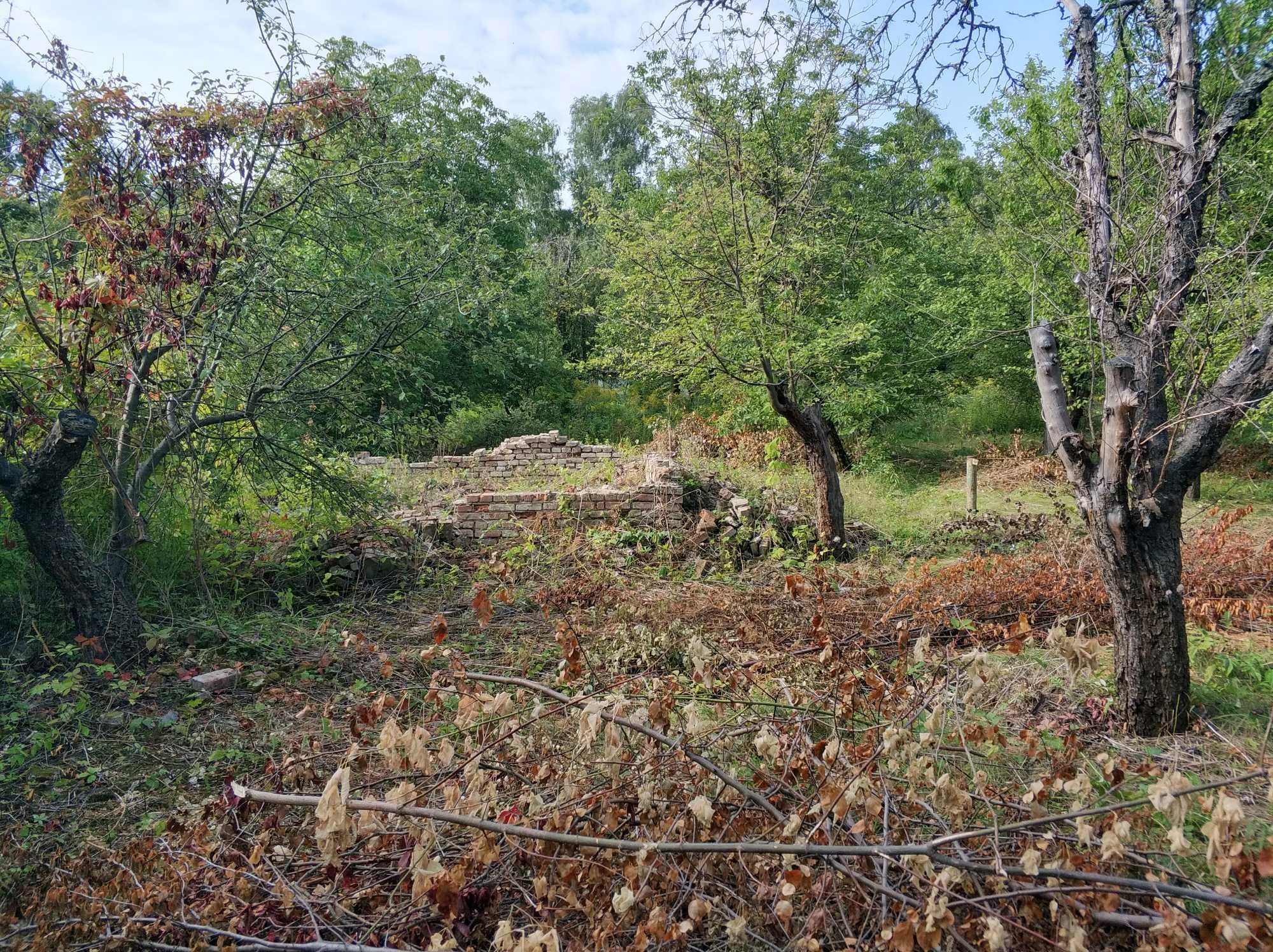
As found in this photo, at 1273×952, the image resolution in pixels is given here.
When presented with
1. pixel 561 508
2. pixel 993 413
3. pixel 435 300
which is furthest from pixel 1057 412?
pixel 993 413

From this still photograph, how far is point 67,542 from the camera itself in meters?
5.13

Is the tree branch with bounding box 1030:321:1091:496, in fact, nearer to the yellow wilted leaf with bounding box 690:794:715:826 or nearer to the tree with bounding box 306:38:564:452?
the yellow wilted leaf with bounding box 690:794:715:826

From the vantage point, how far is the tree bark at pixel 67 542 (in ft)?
16.0

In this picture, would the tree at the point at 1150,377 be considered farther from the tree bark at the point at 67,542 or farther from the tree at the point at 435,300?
the tree bark at the point at 67,542

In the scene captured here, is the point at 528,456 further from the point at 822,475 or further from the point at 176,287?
the point at 176,287

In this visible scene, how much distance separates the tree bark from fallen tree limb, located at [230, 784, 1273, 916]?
11.6 ft

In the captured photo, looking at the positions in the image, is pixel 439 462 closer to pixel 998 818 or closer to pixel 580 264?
pixel 998 818

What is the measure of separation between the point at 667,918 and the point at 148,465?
5.04 metres

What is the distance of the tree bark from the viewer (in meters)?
4.87

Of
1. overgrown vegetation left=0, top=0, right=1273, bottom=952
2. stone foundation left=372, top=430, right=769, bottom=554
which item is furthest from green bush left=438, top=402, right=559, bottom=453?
stone foundation left=372, top=430, right=769, bottom=554

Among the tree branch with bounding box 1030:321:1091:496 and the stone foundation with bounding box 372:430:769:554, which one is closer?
the tree branch with bounding box 1030:321:1091:496

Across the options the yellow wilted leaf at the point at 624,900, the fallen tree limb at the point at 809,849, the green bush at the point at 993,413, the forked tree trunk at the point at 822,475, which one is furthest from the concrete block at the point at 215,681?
the green bush at the point at 993,413

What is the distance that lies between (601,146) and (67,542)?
2836 cm

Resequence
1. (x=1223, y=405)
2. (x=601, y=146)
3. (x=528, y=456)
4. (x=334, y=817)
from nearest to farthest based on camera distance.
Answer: (x=334, y=817)
(x=1223, y=405)
(x=528, y=456)
(x=601, y=146)
